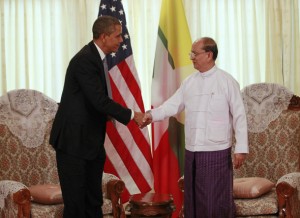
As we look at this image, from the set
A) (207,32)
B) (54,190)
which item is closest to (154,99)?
(207,32)

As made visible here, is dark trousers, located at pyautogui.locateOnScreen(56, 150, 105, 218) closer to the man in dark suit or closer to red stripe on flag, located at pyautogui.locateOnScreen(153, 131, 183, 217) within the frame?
the man in dark suit

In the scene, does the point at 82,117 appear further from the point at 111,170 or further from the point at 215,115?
the point at 111,170

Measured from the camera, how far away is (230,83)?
381cm

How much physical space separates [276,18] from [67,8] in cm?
205

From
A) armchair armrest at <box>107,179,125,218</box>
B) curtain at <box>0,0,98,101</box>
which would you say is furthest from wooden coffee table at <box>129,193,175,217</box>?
curtain at <box>0,0,98,101</box>

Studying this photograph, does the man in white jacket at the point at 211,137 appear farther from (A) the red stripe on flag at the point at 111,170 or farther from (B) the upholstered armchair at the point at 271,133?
(A) the red stripe on flag at the point at 111,170

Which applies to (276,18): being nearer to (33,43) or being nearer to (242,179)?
(242,179)

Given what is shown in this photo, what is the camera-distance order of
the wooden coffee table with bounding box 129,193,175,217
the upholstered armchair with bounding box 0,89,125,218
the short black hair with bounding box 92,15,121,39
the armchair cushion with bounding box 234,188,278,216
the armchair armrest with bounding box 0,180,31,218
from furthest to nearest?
1. the upholstered armchair with bounding box 0,89,125,218
2. the wooden coffee table with bounding box 129,193,175,217
3. the armchair cushion with bounding box 234,188,278,216
4. the armchair armrest with bounding box 0,180,31,218
5. the short black hair with bounding box 92,15,121,39

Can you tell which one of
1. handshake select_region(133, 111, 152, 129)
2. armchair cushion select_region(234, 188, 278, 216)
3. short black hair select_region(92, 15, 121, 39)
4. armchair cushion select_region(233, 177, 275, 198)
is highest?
short black hair select_region(92, 15, 121, 39)

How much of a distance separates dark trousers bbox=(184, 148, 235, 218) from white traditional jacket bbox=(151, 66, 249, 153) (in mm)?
67

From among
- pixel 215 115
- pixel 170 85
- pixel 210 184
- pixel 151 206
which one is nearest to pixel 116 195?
pixel 151 206

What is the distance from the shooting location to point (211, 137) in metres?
3.74

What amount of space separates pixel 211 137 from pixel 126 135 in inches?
60.8

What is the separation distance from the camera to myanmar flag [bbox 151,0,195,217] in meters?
5.18
